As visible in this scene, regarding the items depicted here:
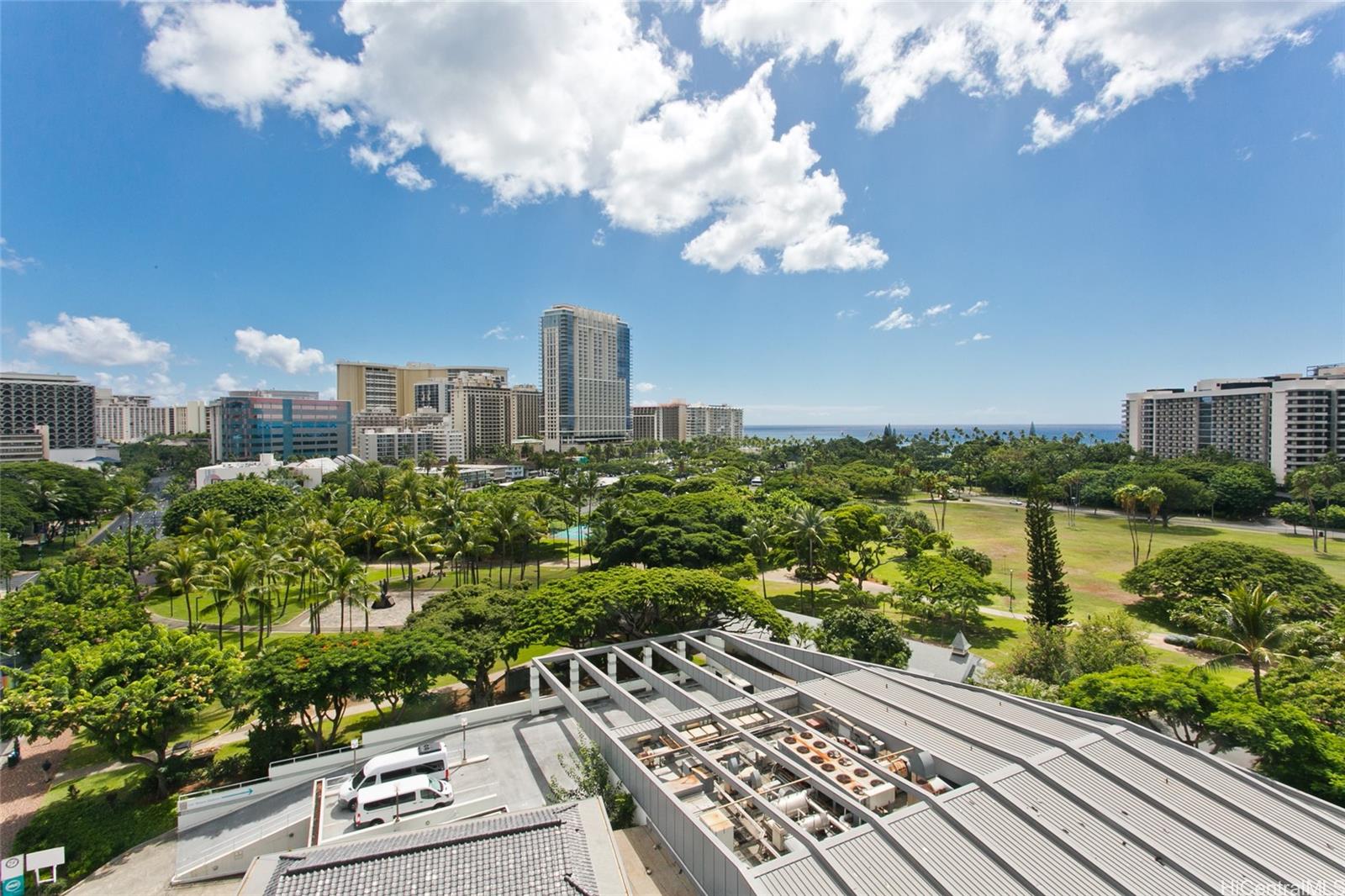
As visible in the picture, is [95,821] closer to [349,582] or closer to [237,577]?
[237,577]

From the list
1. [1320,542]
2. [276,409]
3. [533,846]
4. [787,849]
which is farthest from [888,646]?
[276,409]

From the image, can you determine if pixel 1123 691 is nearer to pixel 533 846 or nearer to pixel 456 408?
pixel 533 846

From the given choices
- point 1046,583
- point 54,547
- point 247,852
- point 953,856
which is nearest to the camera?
point 953,856

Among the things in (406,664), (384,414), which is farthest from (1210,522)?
(384,414)

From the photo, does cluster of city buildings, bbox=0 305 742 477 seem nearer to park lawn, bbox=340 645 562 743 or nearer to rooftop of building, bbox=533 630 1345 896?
park lawn, bbox=340 645 562 743

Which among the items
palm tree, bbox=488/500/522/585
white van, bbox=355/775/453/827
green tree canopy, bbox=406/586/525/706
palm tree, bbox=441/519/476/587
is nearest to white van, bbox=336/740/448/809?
white van, bbox=355/775/453/827
